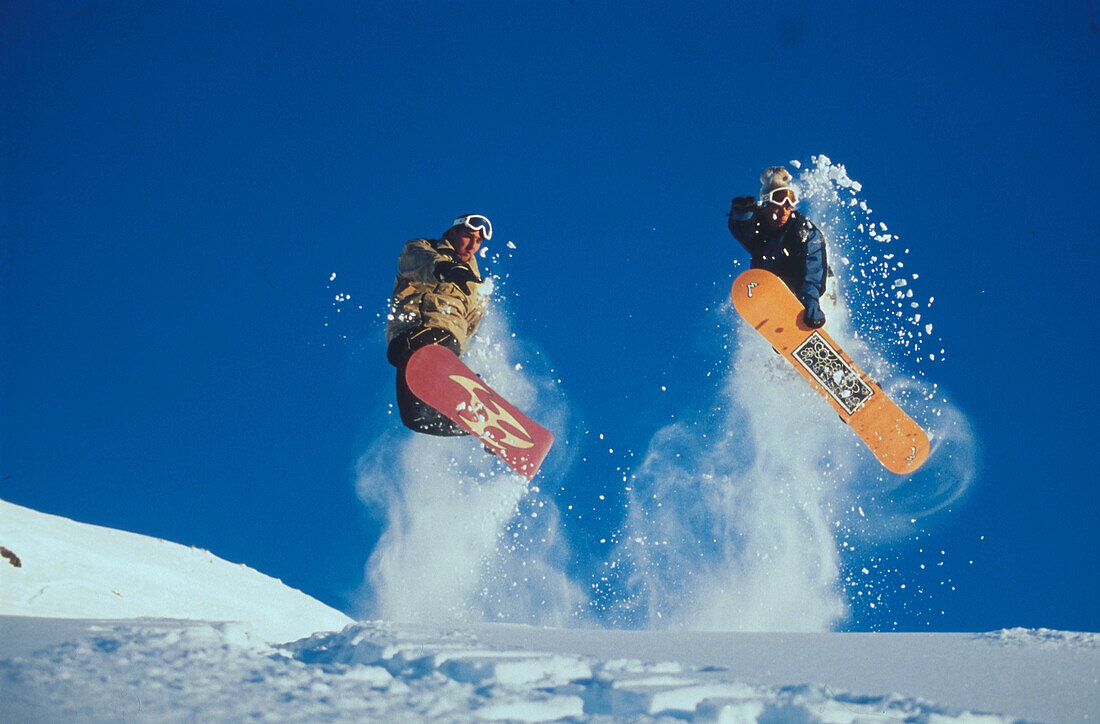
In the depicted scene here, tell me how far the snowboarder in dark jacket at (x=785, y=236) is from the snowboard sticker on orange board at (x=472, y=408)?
2.45 metres

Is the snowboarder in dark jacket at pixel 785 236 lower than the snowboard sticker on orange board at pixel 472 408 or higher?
higher

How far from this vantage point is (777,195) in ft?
18.7

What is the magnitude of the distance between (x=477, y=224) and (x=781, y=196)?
2.49 metres

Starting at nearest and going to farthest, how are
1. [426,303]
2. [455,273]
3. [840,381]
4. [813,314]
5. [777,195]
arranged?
[455,273]
[426,303]
[777,195]
[813,314]
[840,381]

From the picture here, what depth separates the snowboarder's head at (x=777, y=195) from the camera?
18.7ft

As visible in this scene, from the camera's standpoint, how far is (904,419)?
20.0 ft

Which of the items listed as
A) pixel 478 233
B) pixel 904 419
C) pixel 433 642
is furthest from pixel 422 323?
pixel 904 419

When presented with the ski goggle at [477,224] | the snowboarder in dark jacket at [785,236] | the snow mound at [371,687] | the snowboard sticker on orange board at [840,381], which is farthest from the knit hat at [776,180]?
the snow mound at [371,687]

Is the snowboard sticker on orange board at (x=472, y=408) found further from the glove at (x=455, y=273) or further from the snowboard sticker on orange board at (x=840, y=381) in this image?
the snowboard sticker on orange board at (x=840, y=381)

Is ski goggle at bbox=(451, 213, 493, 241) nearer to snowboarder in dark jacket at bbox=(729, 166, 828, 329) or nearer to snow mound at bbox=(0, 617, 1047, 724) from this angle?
snowboarder in dark jacket at bbox=(729, 166, 828, 329)

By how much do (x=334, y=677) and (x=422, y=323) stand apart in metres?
3.00

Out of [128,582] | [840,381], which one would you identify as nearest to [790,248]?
[840,381]

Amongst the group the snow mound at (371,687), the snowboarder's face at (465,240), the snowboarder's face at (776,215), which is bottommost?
the snow mound at (371,687)

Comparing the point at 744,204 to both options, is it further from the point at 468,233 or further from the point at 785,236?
the point at 468,233
